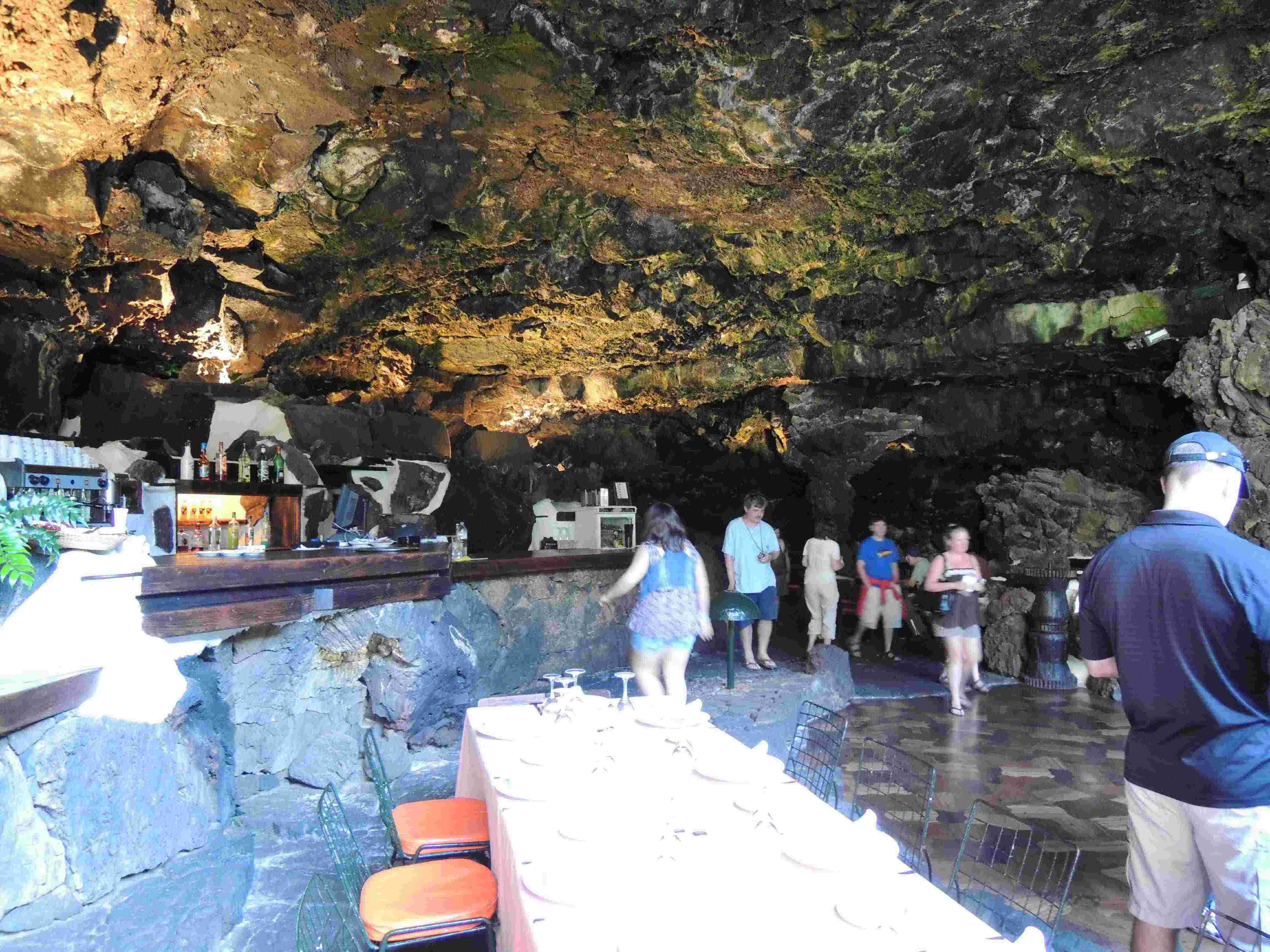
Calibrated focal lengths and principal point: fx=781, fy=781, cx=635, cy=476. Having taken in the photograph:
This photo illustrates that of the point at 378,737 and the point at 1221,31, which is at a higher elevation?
the point at 1221,31

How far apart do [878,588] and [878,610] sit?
1.14 feet

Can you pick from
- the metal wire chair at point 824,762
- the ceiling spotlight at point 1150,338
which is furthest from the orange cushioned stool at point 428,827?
the ceiling spotlight at point 1150,338

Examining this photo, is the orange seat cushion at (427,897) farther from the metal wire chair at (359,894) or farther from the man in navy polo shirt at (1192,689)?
the man in navy polo shirt at (1192,689)

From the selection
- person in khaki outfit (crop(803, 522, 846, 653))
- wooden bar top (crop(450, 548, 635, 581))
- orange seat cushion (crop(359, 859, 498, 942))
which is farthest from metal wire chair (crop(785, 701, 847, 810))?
person in khaki outfit (crop(803, 522, 846, 653))

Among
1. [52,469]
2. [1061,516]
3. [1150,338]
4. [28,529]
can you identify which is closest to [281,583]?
[28,529]

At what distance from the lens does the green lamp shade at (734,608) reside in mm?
6414

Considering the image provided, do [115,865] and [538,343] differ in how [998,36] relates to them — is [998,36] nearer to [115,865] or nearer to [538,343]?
[538,343]

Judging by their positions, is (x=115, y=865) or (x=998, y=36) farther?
(x=998, y=36)

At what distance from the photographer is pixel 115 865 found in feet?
9.39

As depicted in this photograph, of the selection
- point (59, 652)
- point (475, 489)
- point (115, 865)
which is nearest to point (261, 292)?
point (475, 489)

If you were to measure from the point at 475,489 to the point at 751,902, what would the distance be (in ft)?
28.8

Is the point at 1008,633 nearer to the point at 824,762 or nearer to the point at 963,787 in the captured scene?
the point at 963,787

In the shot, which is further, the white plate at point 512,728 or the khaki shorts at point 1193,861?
the white plate at point 512,728

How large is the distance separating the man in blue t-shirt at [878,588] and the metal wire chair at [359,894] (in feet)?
23.1
